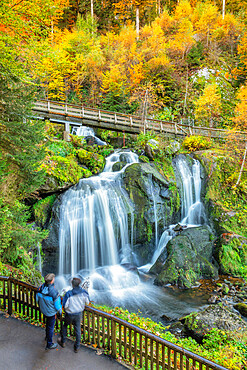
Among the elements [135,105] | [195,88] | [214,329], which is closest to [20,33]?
[214,329]

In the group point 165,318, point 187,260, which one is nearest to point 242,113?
point 187,260

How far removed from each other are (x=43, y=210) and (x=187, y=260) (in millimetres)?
7722

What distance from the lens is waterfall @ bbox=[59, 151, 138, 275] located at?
37.8 ft

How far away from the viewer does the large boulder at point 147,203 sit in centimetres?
1327

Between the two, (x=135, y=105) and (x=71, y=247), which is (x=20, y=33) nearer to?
(x=71, y=247)

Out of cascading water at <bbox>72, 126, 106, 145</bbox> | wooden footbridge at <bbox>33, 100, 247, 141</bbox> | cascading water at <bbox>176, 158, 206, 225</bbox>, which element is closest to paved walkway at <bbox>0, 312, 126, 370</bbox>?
cascading water at <bbox>176, 158, 206, 225</bbox>

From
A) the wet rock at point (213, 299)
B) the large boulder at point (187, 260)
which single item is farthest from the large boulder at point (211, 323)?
the large boulder at point (187, 260)

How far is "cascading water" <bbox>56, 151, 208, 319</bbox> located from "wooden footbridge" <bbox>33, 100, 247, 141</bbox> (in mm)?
5821

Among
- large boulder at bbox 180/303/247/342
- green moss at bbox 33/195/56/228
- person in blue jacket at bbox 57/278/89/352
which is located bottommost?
large boulder at bbox 180/303/247/342

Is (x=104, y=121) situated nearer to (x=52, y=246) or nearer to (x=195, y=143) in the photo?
(x=195, y=143)

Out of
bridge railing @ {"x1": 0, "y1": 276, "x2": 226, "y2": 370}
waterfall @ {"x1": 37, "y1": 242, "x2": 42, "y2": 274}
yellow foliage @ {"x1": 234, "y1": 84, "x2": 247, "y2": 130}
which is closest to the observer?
bridge railing @ {"x1": 0, "y1": 276, "x2": 226, "y2": 370}

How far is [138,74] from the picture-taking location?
24.3 metres

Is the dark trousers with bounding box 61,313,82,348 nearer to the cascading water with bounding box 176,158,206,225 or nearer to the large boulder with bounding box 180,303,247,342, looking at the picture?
the large boulder with bounding box 180,303,247,342

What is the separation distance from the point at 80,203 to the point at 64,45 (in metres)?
19.6
